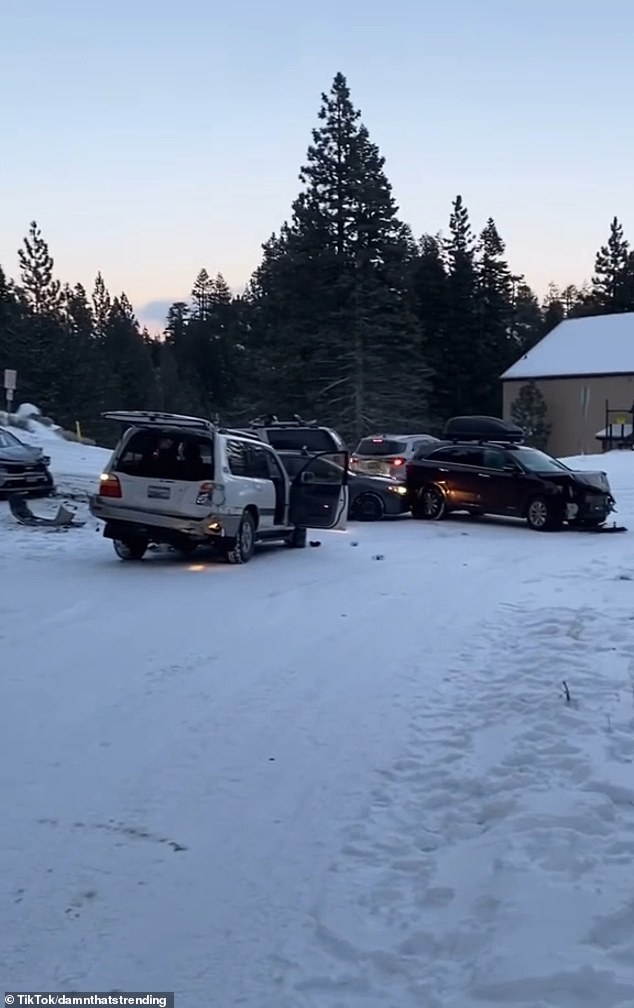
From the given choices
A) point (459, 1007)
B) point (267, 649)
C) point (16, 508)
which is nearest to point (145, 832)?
point (459, 1007)

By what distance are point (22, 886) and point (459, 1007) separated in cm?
199

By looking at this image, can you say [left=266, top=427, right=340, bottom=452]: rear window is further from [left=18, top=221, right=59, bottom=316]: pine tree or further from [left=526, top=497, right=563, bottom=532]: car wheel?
[left=18, top=221, right=59, bottom=316]: pine tree

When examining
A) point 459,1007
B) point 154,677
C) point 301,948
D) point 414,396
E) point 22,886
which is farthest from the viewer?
point 414,396

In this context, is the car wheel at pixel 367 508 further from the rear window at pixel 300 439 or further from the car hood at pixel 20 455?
the car hood at pixel 20 455

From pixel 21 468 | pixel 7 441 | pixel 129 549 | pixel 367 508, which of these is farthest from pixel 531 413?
pixel 129 549

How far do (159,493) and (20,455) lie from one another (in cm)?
905

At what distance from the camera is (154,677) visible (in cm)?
860

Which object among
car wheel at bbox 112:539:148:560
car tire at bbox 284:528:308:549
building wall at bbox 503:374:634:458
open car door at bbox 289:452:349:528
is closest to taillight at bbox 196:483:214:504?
car wheel at bbox 112:539:148:560

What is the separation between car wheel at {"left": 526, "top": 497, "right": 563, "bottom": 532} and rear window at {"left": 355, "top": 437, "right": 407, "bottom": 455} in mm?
4524

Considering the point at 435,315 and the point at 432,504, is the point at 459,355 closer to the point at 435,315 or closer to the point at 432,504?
the point at 435,315

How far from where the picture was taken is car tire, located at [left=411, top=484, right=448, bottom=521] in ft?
75.1

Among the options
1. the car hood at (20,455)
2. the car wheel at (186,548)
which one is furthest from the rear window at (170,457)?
the car hood at (20,455)

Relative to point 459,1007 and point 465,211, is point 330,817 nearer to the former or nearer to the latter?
point 459,1007

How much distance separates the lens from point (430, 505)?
23062mm
